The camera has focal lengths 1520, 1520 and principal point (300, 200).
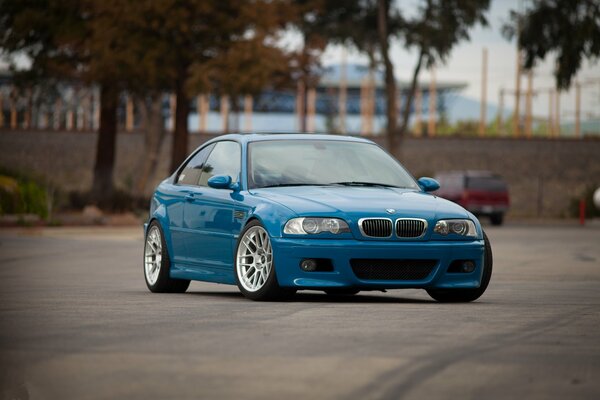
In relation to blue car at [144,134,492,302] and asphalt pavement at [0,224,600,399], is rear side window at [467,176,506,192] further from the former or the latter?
blue car at [144,134,492,302]

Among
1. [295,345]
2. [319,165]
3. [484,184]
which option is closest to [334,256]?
[319,165]

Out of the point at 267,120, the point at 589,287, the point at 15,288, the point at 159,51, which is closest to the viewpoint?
the point at 15,288

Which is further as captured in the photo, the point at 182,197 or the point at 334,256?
the point at 182,197

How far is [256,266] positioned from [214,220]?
39.9 inches

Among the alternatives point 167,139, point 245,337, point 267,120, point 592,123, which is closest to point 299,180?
point 245,337

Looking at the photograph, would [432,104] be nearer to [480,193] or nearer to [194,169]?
[480,193]

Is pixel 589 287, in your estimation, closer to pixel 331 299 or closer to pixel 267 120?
pixel 331 299

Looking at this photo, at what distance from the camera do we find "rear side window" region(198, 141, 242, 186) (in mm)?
14250

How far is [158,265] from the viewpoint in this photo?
14961mm

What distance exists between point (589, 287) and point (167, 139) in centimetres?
4584

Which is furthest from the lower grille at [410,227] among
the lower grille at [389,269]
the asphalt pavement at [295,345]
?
the asphalt pavement at [295,345]

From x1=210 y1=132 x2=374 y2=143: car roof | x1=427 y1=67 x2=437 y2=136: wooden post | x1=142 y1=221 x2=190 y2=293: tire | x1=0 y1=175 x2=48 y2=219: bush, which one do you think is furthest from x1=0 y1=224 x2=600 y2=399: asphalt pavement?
x1=427 y1=67 x2=437 y2=136: wooden post

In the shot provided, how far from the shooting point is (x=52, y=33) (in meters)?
44.3

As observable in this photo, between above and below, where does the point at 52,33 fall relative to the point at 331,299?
above
